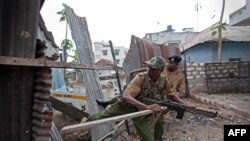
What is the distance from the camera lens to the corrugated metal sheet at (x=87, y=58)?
4.81m

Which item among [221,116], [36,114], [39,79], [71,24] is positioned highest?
[71,24]

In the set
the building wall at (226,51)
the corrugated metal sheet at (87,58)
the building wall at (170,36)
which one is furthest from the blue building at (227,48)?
the building wall at (170,36)

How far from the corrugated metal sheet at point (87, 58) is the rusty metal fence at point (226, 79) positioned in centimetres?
730

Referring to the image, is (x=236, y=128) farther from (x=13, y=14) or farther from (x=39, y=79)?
(x=13, y=14)

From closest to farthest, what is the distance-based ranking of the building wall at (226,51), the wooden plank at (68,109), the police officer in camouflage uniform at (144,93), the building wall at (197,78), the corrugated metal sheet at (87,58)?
the police officer in camouflage uniform at (144,93)
the corrugated metal sheet at (87,58)
the wooden plank at (68,109)
the building wall at (197,78)
the building wall at (226,51)

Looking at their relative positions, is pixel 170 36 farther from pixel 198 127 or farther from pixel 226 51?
pixel 198 127

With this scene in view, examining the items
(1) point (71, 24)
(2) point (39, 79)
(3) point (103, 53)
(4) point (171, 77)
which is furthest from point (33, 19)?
(3) point (103, 53)

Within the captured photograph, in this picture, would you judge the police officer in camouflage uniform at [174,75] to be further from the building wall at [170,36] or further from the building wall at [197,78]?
the building wall at [170,36]

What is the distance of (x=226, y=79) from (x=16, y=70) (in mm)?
10894

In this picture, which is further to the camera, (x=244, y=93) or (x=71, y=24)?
(x=244, y=93)

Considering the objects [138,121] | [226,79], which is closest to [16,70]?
[138,121]

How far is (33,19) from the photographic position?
188 cm

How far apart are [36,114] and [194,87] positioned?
411 inches

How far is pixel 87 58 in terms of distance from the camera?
17.1 feet
